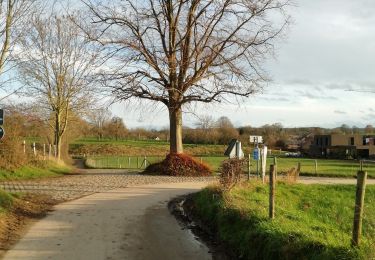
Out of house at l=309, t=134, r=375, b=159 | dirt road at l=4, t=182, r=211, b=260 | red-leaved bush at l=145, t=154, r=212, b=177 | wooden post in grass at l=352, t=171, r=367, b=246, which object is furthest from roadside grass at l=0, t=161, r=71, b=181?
house at l=309, t=134, r=375, b=159

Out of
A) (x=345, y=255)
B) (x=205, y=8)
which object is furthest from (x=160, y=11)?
(x=345, y=255)

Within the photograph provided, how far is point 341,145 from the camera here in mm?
96812

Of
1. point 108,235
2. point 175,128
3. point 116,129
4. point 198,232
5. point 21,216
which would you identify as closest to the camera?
point 108,235

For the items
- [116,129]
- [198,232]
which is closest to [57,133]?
[198,232]

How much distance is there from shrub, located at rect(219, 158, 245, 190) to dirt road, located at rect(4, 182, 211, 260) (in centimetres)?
189

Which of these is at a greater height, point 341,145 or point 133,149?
point 341,145

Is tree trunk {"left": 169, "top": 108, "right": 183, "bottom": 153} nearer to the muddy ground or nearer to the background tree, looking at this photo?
the muddy ground

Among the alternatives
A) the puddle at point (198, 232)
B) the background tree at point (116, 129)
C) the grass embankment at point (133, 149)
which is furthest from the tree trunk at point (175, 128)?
the background tree at point (116, 129)

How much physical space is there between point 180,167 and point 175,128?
8.56 ft

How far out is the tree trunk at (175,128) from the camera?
1214 inches

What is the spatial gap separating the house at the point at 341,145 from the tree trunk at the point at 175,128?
6438cm

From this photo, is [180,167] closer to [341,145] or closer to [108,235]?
[108,235]

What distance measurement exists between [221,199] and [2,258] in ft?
20.4

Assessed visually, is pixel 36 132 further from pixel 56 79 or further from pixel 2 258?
pixel 2 258
